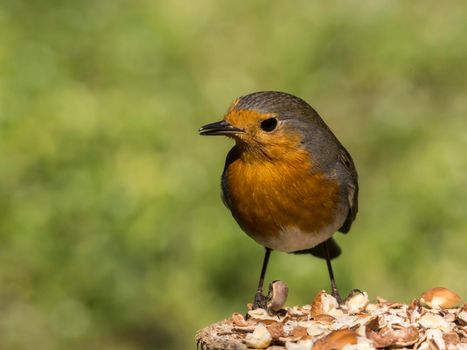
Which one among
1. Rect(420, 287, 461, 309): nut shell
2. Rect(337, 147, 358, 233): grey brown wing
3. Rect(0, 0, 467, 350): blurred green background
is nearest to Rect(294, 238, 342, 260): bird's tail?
Rect(337, 147, 358, 233): grey brown wing

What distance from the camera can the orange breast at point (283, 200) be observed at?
4.19 m

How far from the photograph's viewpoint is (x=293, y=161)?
13.9ft

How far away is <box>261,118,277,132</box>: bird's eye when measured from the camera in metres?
4.18

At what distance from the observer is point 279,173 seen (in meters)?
4.19

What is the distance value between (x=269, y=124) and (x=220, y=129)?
232mm

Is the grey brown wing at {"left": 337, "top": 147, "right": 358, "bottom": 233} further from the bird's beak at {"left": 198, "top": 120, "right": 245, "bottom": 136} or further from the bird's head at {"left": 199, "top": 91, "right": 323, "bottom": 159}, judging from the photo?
the bird's beak at {"left": 198, "top": 120, "right": 245, "bottom": 136}

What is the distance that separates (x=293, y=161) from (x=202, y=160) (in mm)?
3006

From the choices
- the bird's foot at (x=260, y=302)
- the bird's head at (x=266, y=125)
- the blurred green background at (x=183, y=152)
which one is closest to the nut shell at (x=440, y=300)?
the bird's foot at (x=260, y=302)

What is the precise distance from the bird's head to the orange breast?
59mm

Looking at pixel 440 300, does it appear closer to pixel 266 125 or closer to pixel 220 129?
pixel 266 125

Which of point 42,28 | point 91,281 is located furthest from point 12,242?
point 42,28

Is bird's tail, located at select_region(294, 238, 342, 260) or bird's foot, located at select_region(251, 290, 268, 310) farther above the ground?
bird's tail, located at select_region(294, 238, 342, 260)

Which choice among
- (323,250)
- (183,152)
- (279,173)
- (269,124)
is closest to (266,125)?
(269,124)

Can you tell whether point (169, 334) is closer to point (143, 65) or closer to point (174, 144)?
point (174, 144)
